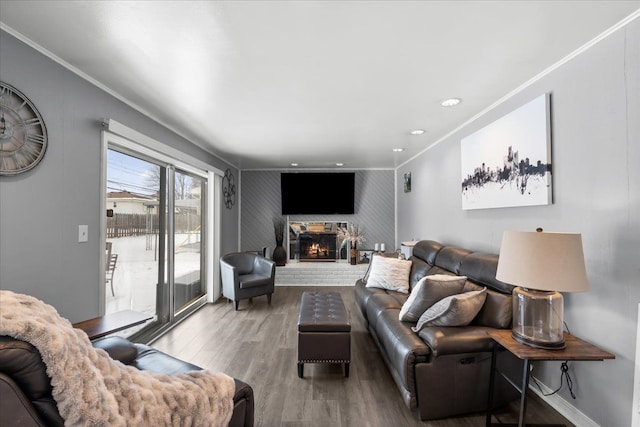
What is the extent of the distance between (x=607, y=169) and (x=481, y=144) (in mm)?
1267

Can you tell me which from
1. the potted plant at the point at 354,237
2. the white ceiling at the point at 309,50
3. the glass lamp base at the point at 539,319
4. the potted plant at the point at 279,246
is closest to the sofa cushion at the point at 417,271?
the glass lamp base at the point at 539,319

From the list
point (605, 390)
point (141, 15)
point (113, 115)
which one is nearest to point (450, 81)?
point (141, 15)

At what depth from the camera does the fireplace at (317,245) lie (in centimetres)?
645

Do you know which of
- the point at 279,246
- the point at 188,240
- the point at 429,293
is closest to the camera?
the point at 429,293

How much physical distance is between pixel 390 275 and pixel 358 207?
2.90m

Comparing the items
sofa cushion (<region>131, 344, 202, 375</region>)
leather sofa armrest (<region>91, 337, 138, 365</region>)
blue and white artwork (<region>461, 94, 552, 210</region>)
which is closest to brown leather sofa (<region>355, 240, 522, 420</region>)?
blue and white artwork (<region>461, 94, 552, 210</region>)

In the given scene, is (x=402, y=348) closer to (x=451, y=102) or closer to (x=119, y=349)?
(x=119, y=349)

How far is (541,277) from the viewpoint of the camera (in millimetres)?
1606

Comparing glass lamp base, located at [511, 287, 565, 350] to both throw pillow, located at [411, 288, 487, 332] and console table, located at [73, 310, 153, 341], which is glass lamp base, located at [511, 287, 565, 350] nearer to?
throw pillow, located at [411, 288, 487, 332]

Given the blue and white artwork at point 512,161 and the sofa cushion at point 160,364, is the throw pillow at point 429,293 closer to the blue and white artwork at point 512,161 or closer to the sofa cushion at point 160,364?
the blue and white artwork at point 512,161

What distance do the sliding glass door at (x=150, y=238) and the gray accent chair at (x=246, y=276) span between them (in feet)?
1.77

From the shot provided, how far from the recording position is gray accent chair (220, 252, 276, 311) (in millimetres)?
4273

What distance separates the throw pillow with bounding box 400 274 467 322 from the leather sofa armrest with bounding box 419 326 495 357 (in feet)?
1.12

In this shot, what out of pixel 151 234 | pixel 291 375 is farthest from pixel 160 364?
pixel 151 234
